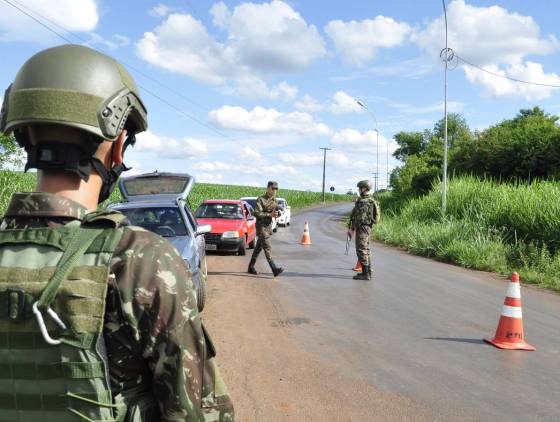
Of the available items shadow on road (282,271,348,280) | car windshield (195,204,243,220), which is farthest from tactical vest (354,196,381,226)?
car windshield (195,204,243,220)

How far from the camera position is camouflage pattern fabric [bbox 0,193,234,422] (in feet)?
4.52

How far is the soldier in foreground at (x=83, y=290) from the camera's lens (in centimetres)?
133

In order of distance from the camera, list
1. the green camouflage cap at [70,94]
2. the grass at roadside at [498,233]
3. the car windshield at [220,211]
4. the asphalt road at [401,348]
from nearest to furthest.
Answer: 1. the green camouflage cap at [70,94]
2. the asphalt road at [401,348]
3. the grass at roadside at [498,233]
4. the car windshield at [220,211]

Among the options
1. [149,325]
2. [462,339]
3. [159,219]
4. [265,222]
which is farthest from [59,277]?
[265,222]

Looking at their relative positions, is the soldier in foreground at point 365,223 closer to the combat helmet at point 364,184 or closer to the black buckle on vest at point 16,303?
the combat helmet at point 364,184

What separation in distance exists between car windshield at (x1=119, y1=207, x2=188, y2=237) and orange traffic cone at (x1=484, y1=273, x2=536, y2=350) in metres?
4.63

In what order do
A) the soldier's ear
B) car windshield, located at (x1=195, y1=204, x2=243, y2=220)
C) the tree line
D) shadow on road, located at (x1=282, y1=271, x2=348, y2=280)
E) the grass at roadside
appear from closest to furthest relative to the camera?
1. the soldier's ear
2. shadow on road, located at (x1=282, y1=271, x2=348, y2=280)
3. the grass at roadside
4. car windshield, located at (x1=195, y1=204, x2=243, y2=220)
5. the tree line

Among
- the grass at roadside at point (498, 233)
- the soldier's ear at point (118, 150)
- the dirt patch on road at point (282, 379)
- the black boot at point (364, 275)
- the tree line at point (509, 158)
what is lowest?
the dirt patch on road at point (282, 379)

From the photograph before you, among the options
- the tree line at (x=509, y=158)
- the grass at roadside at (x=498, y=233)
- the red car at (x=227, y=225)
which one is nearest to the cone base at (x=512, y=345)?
the grass at roadside at (x=498, y=233)

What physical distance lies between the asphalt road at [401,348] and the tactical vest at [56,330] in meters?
2.98

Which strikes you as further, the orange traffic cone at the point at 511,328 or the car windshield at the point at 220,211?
the car windshield at the point at 220,211

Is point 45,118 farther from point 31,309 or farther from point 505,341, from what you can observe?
point 505,341

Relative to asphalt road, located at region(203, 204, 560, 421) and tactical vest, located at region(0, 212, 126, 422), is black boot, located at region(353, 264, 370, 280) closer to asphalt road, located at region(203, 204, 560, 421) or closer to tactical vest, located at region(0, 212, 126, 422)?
asphalt road, located at region(203, 204, 560, 421)

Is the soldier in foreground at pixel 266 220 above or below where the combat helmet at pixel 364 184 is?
below
